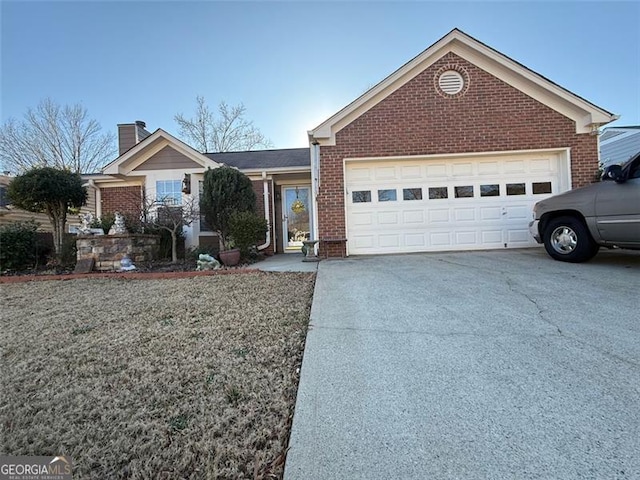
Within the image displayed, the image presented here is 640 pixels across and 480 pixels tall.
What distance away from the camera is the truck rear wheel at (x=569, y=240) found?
17.7ft

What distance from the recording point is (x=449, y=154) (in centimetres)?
748

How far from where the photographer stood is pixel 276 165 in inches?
415

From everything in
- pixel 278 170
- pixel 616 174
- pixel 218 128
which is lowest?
pixel 616 174

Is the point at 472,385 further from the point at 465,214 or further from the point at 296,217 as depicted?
the point at 296,217

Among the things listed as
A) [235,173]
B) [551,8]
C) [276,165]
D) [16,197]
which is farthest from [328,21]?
[16,197]

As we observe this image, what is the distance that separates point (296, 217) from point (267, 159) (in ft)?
7.81

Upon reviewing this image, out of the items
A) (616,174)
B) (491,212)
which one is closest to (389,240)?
(491,212)

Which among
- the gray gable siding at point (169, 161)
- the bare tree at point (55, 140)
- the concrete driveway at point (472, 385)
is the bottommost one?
the concrete driveway at point (472, 385)

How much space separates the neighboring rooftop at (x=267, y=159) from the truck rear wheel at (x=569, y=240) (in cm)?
662

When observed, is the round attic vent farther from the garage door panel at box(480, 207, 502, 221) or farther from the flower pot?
the flower pot

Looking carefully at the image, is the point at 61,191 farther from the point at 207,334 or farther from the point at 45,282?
the point at 207,334

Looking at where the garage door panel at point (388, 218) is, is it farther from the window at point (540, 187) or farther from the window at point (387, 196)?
the window at point (540, 187)

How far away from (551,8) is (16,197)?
45.2 ft

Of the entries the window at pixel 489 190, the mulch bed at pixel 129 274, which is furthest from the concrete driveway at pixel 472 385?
the window at pixel 489 190
